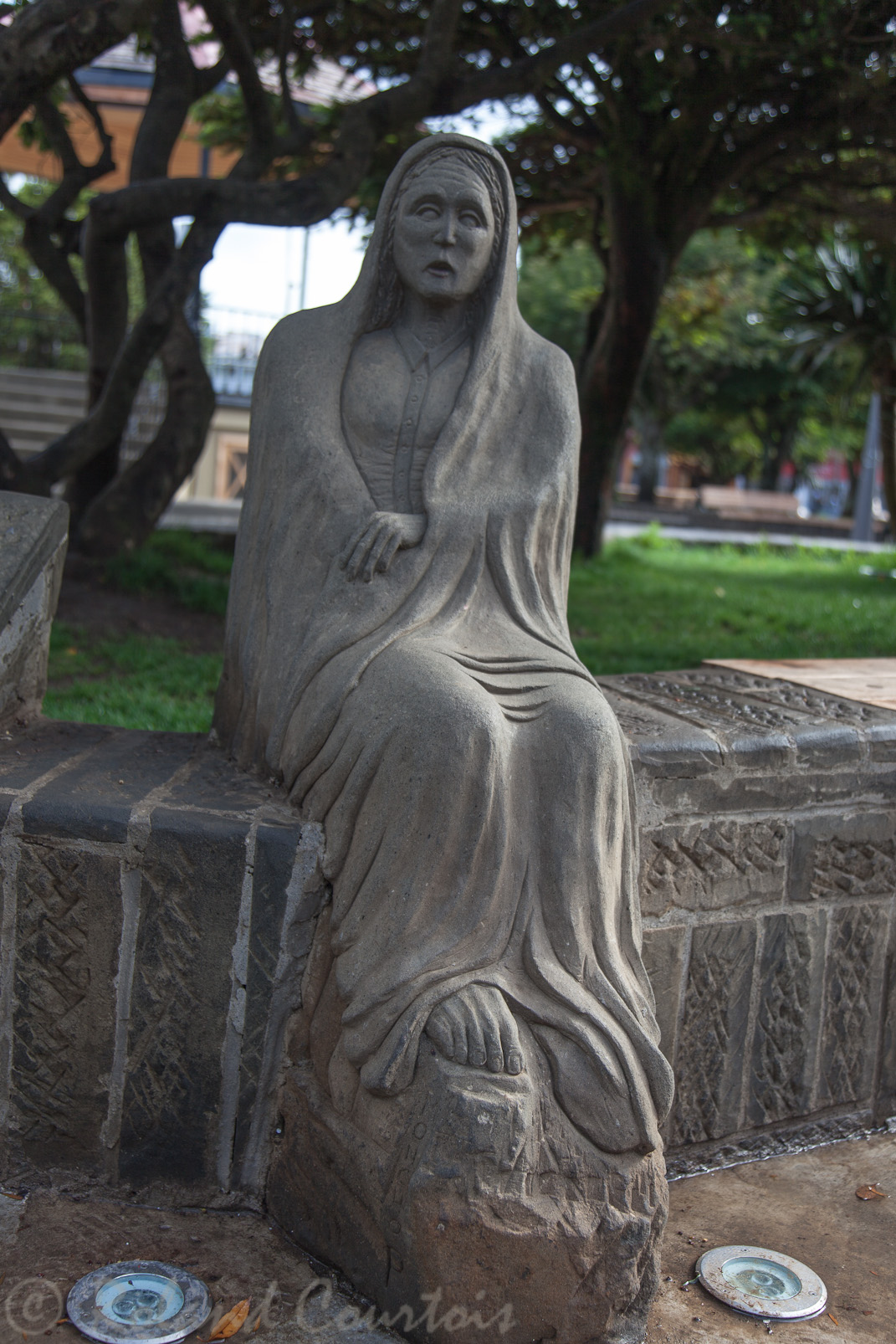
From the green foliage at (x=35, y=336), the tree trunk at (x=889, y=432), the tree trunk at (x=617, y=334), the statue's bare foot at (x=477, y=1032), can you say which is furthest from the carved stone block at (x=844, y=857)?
the green foliage at (x=35, y=336)

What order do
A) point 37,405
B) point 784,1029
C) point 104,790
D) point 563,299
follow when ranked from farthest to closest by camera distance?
point 563,299 < point 37,405 < point 784,1029 < point 104,790

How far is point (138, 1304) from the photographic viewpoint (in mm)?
2061

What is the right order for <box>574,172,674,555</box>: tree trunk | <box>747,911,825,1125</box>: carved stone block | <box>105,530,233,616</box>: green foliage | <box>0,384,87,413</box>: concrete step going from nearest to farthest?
<box>747,911,825,1125</box>: carved stone block
<box>105,530,233,616</box>: green foliage
<box>574,172,674,555</box>: tree trunk
<box>0,384,87,413</box>: concrete step

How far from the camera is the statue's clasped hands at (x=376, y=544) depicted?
2477 millimetres

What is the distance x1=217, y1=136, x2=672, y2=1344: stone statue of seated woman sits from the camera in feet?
6.55

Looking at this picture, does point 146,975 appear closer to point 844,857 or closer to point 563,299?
point 844,857

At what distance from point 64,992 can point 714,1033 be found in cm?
147

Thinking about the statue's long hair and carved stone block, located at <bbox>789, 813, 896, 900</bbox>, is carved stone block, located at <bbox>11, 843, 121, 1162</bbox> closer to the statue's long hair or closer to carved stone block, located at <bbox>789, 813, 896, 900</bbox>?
Result: the statue's long hair

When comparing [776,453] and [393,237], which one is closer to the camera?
[393,237]

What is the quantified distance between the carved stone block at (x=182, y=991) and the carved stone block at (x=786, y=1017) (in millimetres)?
1311

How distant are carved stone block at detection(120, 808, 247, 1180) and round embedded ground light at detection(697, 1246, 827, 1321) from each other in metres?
1.02

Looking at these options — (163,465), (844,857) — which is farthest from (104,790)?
(163,465)

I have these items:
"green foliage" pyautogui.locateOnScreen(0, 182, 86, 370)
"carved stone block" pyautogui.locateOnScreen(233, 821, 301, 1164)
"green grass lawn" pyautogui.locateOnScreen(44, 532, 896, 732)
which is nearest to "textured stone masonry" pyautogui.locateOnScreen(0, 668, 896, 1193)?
"carved stone block" pyautogui.locateOnScreen(233, 821, 301, 1164)

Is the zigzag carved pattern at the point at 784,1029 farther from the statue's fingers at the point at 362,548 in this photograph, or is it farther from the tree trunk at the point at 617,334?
the tree trunk at the point at 617,334
